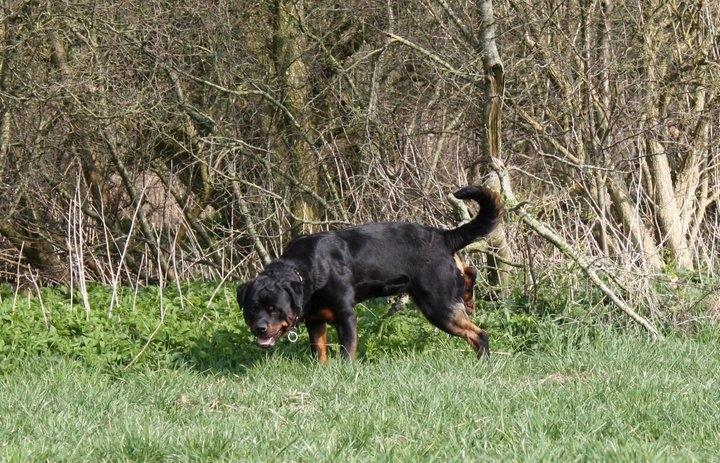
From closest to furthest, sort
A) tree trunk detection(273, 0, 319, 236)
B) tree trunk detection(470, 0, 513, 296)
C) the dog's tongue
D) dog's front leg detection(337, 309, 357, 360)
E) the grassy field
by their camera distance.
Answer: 1. the grassy field
2. the dog's tongue
3. dog's front leg detection(337, 309, 357, 360)
4. tree trunk detection(470, 0, 513, 296)
5. tree trunk detection(273, 0, 319, 236)

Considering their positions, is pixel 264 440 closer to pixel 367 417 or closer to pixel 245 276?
pixel 367 417

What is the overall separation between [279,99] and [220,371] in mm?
3748

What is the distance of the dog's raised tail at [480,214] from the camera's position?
7.87 m

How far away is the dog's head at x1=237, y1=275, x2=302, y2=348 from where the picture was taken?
738 centimetres

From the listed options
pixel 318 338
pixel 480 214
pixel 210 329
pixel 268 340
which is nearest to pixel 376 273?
pixel 318 338

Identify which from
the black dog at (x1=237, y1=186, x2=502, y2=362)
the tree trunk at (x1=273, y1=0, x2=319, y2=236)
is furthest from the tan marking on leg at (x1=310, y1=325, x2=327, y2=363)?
the tree trunk at (x1=273, y1=0, x2=319, y2=236)

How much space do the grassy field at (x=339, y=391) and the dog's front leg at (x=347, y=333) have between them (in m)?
0.30

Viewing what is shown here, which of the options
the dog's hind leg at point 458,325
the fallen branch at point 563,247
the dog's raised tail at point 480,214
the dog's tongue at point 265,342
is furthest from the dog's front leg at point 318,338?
the fallen branch at point 563,247

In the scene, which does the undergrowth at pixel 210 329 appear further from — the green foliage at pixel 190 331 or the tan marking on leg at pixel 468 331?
the tan marking on leg at pixel 468 331

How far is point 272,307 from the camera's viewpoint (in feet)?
24.3

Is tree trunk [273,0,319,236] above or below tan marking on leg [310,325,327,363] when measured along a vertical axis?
above

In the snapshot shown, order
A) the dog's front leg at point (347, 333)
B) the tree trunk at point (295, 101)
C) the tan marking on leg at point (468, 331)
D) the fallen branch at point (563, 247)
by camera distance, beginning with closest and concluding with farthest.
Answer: the dog's front leg at point (347, 333), the tan marking on leg at point (468, 331), the fallen branch at point (563, 247), the tree trunk at point (295, 101)

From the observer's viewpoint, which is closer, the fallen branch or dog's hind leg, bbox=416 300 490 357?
dog's hind leg, bbox=416 300 490 357

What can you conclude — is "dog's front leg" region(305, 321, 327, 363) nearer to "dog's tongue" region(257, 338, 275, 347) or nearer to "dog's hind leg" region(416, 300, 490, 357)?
"dog's tongue" region(257, 338, 275, 347)
